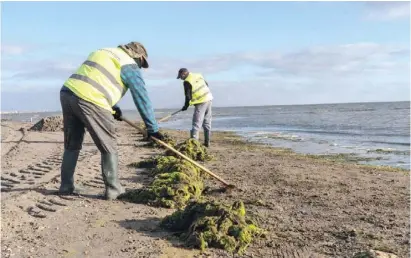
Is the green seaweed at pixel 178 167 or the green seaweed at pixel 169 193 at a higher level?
the green seaweed at pixel 178 167

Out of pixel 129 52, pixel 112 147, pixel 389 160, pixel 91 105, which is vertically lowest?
pixel 389 160

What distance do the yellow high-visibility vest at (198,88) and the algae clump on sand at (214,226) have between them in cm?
630

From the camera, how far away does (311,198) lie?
18.8ft

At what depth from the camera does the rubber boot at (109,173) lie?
5.28 metres

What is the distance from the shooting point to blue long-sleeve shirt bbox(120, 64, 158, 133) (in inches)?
198

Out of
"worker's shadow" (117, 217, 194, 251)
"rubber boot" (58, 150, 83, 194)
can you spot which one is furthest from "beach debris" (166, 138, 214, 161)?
"worker's shadow" (117, 217, 194, 251)

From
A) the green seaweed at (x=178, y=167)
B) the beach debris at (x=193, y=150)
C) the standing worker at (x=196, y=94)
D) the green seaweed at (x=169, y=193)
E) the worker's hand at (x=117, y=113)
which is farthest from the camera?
the standing worker at (x=196, y=94)

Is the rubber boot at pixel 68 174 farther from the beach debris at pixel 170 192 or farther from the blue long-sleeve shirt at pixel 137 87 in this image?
the blue long-sleeve shirt at pixel 137 87

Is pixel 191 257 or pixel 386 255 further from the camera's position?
pixel 191 257

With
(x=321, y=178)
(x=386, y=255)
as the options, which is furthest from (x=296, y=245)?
(x=321, y=178)

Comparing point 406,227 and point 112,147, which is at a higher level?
point 112,147

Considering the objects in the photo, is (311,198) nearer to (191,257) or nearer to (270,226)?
(270,226)

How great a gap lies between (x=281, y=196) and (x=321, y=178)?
1686 millimetres

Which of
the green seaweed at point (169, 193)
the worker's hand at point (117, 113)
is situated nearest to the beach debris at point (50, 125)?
the worker's hand at point (117, 113)
